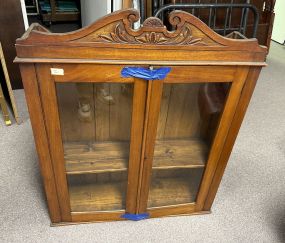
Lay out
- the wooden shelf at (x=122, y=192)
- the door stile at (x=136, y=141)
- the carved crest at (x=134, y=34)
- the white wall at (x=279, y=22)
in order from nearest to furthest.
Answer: the carved crest at (x=134, y=34) → the door stile at (x=136, y=141) → the wooden shelf at (x=122, y=192) → the white wall at (x=279, y=22)

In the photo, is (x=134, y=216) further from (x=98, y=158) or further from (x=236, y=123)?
(x=236, y=123)

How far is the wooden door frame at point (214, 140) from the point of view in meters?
0.97

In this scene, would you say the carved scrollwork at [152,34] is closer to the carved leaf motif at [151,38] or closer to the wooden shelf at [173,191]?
the carved leaf motif at [151,38]

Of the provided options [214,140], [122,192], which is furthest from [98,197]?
[214,140]

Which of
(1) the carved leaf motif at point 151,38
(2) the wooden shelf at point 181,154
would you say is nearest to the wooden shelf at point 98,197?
(2) the wooden shelf at point 181,154

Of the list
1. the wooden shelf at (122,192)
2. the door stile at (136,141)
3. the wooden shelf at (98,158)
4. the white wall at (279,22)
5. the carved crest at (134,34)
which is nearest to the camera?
the carved crest at (134,34)

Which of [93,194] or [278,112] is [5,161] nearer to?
[93,194]

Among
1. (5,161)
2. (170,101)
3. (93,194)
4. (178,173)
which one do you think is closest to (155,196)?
(178,173)

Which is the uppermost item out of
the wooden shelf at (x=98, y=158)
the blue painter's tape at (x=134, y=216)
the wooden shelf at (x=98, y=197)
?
the wooden shelf at (x=98, y=158)

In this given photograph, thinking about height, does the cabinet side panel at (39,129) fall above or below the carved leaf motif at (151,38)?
below

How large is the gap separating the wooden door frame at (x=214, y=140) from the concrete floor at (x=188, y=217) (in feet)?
0.27

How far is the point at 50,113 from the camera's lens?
3.21 feet

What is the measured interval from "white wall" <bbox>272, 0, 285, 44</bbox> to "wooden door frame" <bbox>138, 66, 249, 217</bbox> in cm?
337

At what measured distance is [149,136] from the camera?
1082 mm
